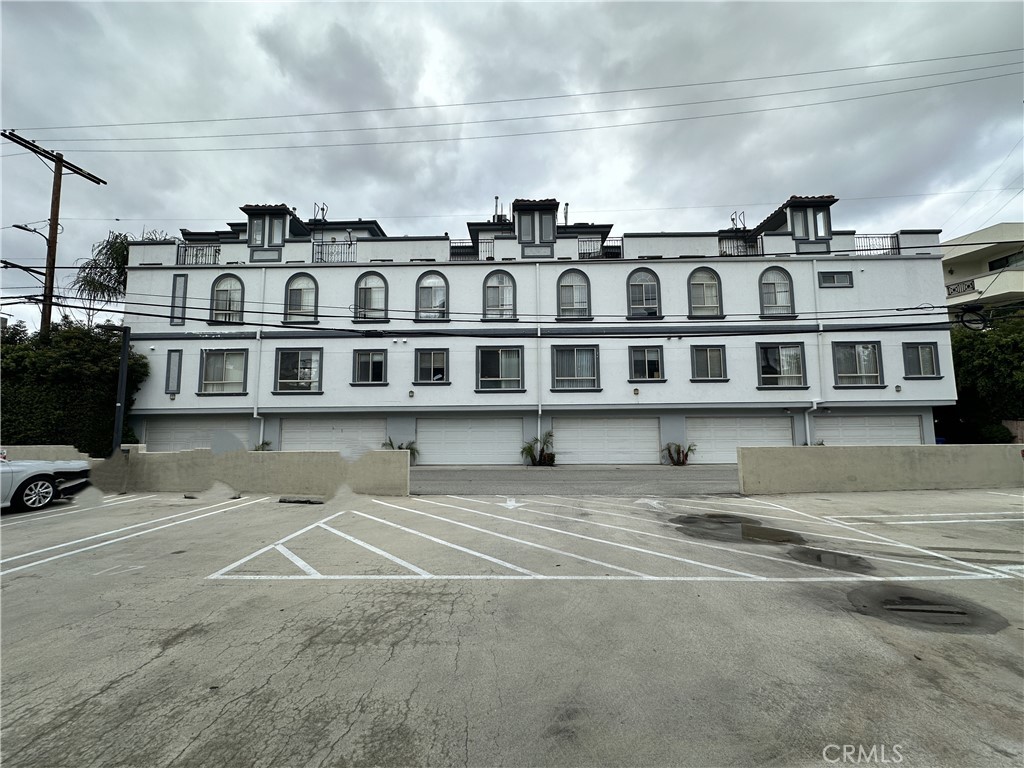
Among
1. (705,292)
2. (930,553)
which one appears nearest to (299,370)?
(705,292)

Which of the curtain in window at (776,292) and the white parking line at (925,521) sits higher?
the curtain in window at (776,292)

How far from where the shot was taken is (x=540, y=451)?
21.0m

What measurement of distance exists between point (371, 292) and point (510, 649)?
21.0 metres

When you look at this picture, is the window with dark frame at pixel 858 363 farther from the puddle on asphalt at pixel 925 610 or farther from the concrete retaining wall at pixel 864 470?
the puddle on asphalt at pixel 925 610

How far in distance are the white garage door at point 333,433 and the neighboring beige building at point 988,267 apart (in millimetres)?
34418

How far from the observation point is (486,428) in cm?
2173

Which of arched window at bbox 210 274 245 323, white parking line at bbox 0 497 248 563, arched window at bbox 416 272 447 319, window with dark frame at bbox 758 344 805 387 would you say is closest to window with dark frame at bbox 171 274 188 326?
arched window at bbox 210 274 245 323

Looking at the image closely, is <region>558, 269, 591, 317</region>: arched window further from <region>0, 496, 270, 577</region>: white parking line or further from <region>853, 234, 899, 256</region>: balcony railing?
<region>0, 496, 270, 577</region>: white parking line

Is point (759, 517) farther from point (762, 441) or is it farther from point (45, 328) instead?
point (45, 328)

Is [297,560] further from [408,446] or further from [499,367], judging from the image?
[499,367]

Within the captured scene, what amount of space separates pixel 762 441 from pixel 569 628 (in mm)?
20601

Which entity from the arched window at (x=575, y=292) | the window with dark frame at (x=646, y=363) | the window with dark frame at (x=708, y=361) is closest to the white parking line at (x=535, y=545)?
the window with dark frame at (x=646, y=363)

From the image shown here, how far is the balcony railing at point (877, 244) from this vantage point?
22.4 meters

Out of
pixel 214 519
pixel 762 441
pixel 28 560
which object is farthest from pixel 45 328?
pixel 762 441
